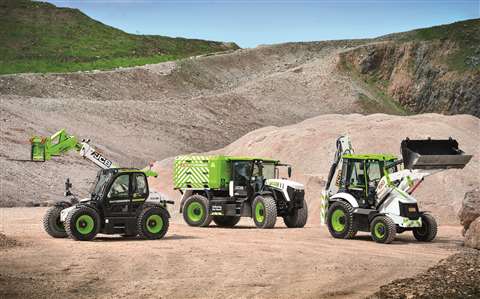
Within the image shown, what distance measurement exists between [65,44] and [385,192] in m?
69.5

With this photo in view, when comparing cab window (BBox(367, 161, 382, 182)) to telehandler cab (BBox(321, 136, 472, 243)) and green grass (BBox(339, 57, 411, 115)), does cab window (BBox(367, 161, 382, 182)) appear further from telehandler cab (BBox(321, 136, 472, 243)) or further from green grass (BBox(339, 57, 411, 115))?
green grass (BBox(339, 57, 411, 115))

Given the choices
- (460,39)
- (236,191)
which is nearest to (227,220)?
(236,191)

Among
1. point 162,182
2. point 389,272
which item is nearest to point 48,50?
point 162,182

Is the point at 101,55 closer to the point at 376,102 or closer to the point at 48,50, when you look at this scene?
the point at 48,50

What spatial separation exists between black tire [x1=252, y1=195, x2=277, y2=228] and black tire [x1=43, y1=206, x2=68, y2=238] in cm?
741

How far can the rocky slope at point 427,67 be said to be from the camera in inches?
3024

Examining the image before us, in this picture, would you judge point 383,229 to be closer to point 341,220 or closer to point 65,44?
point 341,220

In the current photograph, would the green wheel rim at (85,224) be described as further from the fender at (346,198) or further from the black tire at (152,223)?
A: the fender at (346,198)

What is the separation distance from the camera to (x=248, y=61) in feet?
307

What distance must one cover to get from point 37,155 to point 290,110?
53.0m

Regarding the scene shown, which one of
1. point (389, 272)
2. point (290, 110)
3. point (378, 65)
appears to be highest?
point (378, 65)

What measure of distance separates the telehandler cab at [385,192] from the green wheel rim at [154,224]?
5273 millimetres

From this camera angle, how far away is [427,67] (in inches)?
3228

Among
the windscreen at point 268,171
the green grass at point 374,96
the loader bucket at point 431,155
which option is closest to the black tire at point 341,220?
the loader bucket at point 431,155
